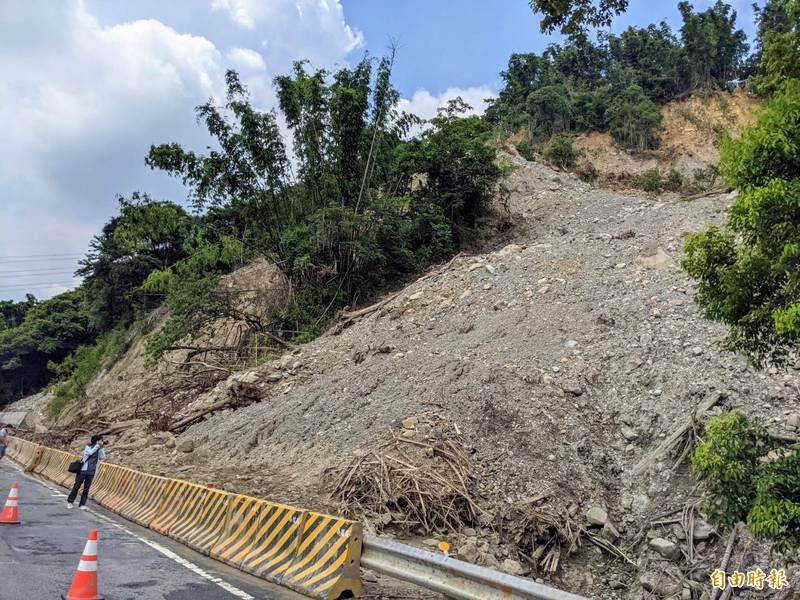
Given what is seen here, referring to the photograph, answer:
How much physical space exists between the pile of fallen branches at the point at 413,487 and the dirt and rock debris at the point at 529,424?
0.09 feet

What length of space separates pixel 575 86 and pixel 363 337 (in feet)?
134

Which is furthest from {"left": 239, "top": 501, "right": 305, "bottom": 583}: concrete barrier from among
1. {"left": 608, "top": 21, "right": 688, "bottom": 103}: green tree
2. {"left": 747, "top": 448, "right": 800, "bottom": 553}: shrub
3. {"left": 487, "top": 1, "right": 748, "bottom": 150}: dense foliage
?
{"left": 608, "top": 21, "right": 688, "bottom": 103}: green tree

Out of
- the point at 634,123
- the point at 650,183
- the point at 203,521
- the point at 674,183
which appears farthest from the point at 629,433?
the point at 634,123

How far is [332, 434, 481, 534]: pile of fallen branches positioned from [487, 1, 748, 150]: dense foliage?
4133 centimetres

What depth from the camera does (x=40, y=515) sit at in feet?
33.1

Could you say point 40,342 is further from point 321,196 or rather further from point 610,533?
point 610,533

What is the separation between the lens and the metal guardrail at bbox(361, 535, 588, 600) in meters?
4.25

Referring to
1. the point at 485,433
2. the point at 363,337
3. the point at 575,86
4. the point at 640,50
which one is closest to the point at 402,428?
the point at 485,433

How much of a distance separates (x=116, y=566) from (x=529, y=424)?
22.2ft

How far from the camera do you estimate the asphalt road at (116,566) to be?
5.57m

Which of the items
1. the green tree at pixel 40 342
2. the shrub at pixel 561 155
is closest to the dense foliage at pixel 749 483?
the shrub at pixel 561 155

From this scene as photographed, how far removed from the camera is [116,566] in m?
6.58

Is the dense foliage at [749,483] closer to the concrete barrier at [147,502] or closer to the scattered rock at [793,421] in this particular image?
the scattered rock at [793,421]

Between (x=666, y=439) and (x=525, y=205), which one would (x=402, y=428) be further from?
(x=525, y=205)
